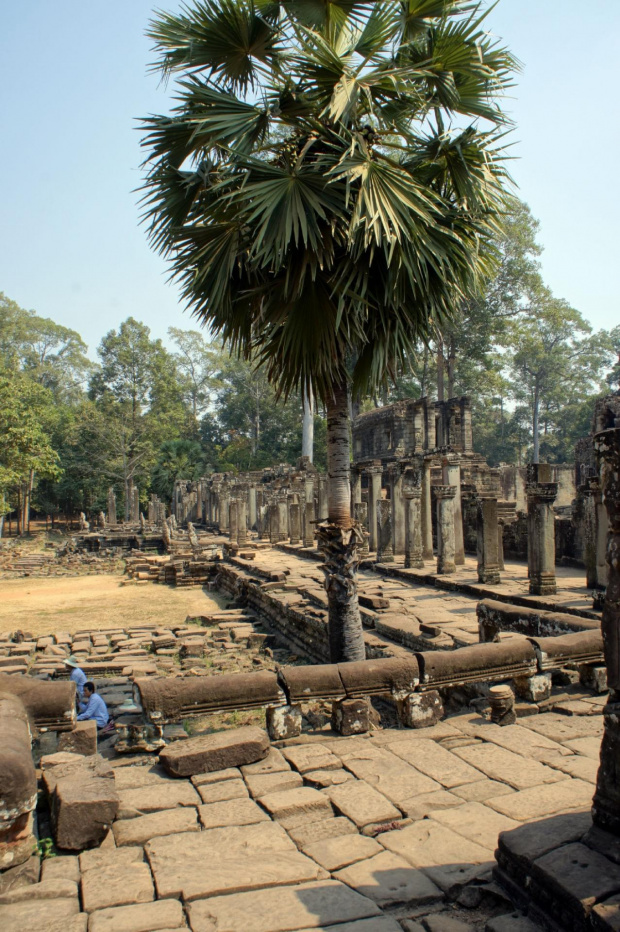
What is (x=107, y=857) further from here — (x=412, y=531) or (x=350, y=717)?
(x=412, y=531)

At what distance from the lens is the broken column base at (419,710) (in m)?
5.57

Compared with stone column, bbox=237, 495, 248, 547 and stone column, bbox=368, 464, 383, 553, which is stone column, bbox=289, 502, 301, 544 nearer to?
Answer: stone column, bbox=237, 495, 248, 547

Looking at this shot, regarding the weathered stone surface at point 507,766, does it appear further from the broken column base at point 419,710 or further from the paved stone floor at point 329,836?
the broken column base at point 419,710

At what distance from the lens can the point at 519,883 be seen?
3.06m

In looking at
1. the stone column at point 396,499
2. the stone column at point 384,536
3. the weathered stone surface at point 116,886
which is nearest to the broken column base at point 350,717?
the weathered stone surface at point 116,886

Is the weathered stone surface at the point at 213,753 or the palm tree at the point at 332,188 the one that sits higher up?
the palm tree at the point at 332,188

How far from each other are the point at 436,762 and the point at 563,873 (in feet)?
6.62

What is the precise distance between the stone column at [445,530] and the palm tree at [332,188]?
6.14 m

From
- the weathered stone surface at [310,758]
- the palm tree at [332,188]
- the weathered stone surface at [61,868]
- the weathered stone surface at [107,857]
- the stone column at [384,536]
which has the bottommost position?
the weathered stone surface at [107,857]

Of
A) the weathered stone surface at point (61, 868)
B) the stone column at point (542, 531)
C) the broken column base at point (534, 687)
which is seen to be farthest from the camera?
the stone column at point (542, 531)

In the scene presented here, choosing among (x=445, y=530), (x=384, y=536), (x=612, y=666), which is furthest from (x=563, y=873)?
(x=384, y=536)

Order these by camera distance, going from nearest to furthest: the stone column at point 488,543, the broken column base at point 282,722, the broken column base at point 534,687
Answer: the broken column base at point 282,722, the broken column base at point 534,687, the stone column at point 488,543

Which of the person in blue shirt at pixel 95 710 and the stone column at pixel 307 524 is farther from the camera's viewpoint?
the stone column at pixel 307 524

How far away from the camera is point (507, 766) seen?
4730mm
